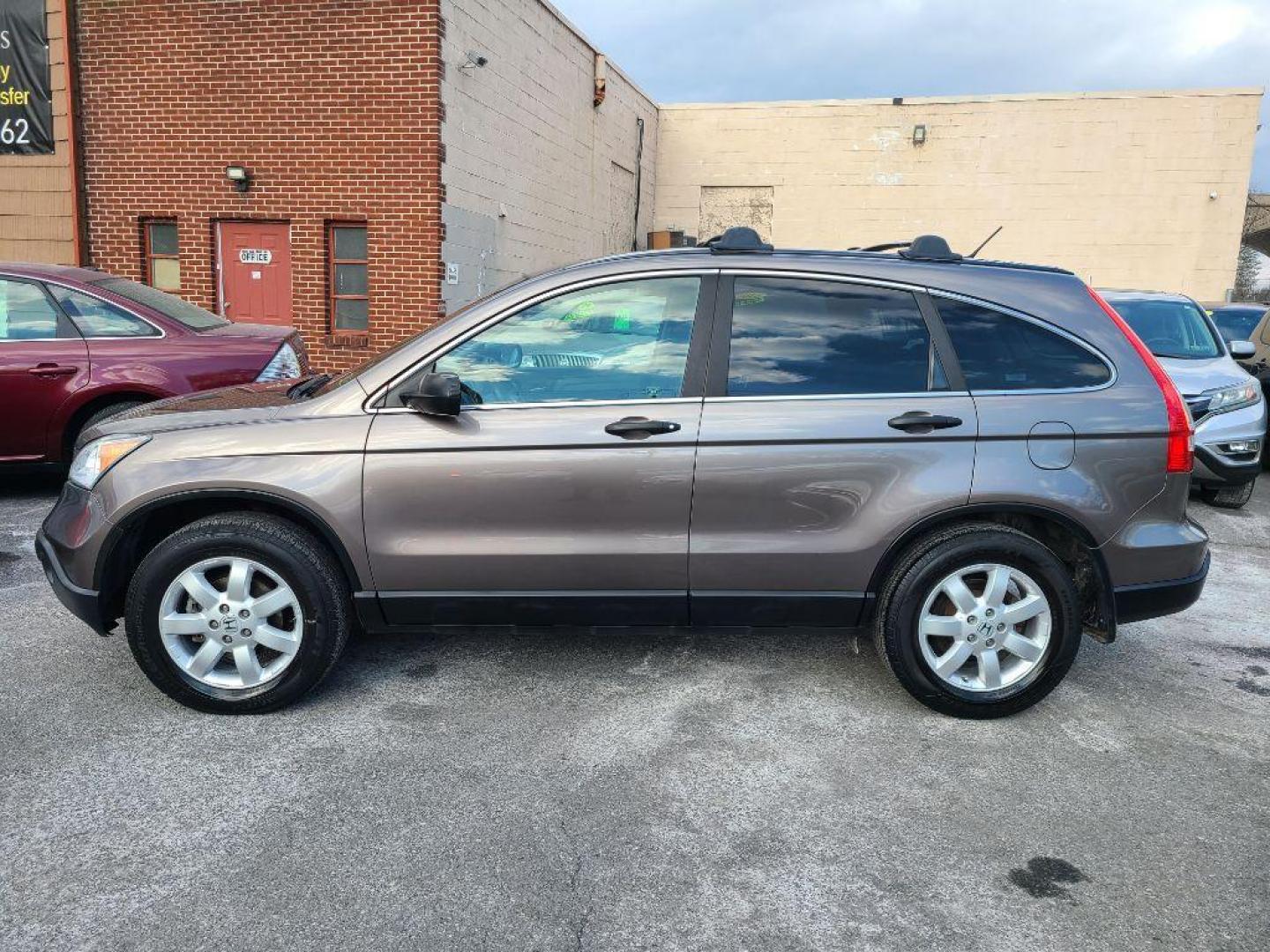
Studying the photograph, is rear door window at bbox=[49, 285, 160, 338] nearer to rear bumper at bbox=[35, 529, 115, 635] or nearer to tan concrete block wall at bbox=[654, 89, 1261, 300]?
rear bumper at bbox=[35, 529, 115, 635]

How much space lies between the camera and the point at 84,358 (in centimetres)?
639

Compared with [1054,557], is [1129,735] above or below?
below

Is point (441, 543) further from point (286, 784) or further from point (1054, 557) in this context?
point (1054, 557)

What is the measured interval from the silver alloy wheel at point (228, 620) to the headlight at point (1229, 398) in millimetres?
6957

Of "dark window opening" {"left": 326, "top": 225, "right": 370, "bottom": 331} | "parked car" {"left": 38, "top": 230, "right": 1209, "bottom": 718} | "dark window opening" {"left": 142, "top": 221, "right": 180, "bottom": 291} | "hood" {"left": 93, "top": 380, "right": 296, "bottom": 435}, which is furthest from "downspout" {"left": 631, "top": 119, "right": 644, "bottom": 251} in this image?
"parked car" {"left": 38, "top": 230, "right": 1209, "bottom": 718}

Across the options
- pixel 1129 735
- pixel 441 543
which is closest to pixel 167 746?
pixel 441 543

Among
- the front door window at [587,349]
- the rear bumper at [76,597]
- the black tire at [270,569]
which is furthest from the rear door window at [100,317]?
the front door window at [587,349]

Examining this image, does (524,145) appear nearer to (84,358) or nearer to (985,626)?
(84,358)

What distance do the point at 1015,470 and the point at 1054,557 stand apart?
0.38 meters

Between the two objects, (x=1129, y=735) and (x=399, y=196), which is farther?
(x=399, y=196)

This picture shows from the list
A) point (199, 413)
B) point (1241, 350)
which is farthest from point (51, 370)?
point (1241, 350)

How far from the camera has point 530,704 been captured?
3.68 metres

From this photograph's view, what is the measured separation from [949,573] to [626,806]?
1475mm

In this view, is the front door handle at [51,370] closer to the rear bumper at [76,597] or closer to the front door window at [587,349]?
the rear bumper at [76,597]
